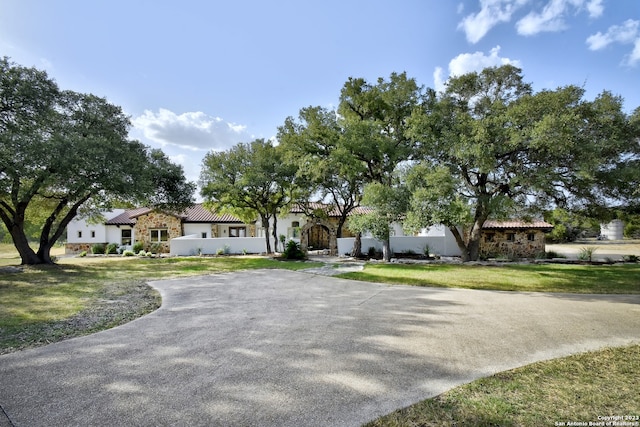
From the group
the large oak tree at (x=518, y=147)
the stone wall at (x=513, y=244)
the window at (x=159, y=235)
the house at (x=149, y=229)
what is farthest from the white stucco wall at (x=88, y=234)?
the stone wall at (x=513, y=244)

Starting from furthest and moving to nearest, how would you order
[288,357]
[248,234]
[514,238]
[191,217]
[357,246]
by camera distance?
[248,234] < [191,217] < [514,238] < [357,246] < [288,357]

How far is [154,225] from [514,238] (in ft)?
96.5

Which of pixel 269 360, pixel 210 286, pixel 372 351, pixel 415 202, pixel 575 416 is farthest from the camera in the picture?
pixel 415 202

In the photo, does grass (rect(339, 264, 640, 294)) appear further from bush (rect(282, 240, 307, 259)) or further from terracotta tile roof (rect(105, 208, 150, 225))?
terracotta tile roof (rect(105, 208, 150, 225))

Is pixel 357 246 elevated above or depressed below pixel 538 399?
above

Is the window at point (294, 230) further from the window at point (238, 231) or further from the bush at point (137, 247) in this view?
the bush at point (137, 247)

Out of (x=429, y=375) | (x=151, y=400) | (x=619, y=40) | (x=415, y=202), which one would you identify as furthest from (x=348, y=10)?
(x=151, y=400)

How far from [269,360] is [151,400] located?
1.48 metres

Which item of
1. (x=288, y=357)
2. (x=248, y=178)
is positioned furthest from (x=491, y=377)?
(x=248, y=178)

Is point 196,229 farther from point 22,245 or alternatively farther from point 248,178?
point 22,245

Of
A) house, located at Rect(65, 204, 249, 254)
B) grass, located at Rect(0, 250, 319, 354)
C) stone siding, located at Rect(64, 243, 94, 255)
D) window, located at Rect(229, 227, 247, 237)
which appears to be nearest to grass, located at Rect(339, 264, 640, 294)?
grass, located at Rect(0, 250, 319, 354)

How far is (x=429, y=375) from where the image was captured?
3.87 metres

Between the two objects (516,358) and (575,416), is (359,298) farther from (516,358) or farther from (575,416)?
(575,416)

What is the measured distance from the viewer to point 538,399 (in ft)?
10.7
